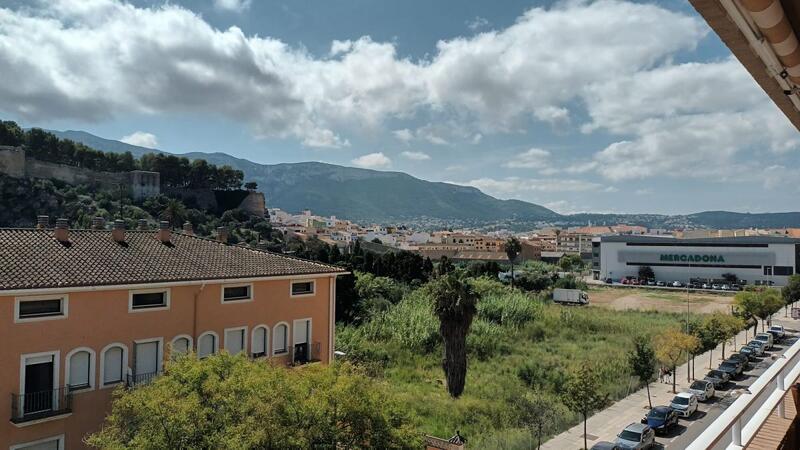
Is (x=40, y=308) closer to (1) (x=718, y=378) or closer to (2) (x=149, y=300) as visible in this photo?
(2) (x=149, y=300)

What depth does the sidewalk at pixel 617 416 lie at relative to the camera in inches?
815

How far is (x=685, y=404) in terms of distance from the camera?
906 inches

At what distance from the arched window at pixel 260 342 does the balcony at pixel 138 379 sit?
12.3 feet

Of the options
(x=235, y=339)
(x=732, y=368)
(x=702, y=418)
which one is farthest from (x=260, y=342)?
(x=732, y=368)

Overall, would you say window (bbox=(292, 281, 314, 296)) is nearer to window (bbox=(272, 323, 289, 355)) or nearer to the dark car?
window (bbox=(272, 323, 289, 355))

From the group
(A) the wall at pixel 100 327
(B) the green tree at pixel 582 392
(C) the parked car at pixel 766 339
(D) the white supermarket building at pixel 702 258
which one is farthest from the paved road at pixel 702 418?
(D) the white supermarket building at pixel 702 258

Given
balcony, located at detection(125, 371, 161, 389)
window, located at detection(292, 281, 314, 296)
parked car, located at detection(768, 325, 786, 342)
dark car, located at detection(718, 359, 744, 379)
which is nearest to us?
balcony, located at detection(125, 371, 161, 389)

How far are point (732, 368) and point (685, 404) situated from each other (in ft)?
29.6

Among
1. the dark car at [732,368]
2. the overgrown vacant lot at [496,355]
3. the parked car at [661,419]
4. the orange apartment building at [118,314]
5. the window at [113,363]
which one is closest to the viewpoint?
the orange apartment building at [118,314]

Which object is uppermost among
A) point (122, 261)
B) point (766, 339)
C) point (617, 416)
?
point (122, 261)

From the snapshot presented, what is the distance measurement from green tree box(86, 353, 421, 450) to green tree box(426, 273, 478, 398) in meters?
14.3

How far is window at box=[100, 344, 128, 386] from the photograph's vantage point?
54.0 feet

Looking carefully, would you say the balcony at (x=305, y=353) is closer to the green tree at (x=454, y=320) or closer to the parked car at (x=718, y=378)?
the green tree at (x=454, y=320)

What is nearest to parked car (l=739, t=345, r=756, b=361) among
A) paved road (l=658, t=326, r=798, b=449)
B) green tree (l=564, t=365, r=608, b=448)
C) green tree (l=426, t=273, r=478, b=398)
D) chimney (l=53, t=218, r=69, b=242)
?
paved road (l=658, t=326, r=798, b=449)
